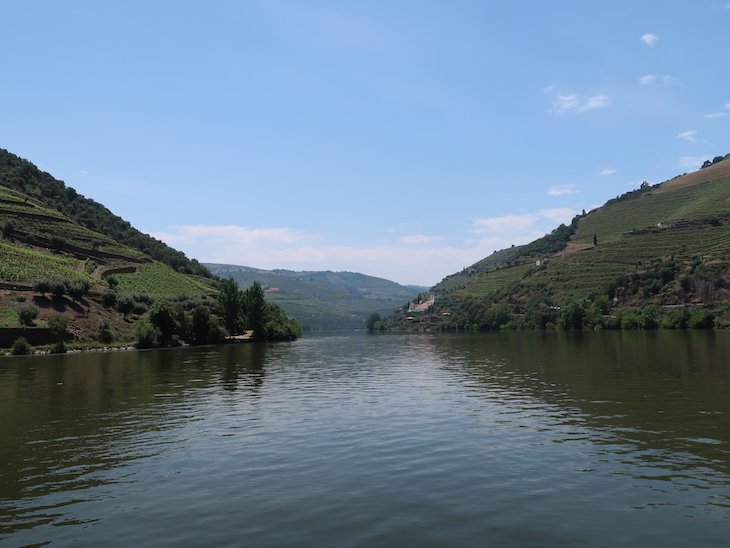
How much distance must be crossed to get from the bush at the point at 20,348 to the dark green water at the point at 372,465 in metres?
58.1

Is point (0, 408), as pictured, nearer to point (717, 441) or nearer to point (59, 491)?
point (59, 491)

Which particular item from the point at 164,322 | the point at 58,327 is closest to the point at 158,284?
the point at 164,322

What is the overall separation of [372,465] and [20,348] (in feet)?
314

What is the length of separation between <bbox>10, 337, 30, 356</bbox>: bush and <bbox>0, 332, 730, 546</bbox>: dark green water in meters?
58.1

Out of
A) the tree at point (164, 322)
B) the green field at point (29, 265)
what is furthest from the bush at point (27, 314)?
the tree at point (164, 322)

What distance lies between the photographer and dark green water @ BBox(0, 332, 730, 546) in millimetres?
15828

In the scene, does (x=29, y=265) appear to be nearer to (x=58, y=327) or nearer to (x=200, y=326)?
(x=58, y=327)

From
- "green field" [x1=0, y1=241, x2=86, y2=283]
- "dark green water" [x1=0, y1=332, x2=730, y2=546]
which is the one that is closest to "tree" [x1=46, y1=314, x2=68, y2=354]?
"green field" [x1=0, y1=241, x2=86, y2=283]

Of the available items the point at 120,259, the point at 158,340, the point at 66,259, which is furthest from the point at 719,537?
the point at 120,259

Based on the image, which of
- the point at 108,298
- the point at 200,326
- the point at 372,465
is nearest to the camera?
the point at 372,465

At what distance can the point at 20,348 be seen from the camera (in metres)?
97.8

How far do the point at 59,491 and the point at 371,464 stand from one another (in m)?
11.3

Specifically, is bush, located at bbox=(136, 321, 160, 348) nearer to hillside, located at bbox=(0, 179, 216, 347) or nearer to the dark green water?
hillside, located at bbox=(0, 179, 216, 347)

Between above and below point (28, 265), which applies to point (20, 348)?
below
